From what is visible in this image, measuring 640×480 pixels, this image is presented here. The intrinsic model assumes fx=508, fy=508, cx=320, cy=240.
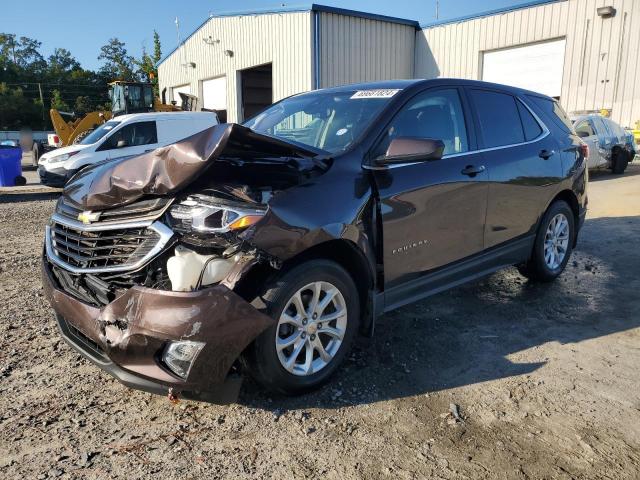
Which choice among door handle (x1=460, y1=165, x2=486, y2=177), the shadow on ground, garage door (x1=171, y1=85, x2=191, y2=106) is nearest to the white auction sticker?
door handle (x1=460, y1=165, x2=486, y2=177)

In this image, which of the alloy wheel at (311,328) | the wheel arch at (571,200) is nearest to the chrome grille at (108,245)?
the alloy wheel at (311,328)

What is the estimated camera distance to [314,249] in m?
2.83

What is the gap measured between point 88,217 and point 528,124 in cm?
374

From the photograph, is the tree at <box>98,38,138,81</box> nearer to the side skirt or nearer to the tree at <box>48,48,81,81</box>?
the tree at <box>48,48,81,81</box>

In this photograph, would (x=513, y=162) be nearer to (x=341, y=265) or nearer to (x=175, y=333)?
(x=341, y=265)

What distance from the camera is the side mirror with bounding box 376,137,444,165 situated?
9.87ft

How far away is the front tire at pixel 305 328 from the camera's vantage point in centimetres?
260

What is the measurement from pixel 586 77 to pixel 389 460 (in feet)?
63.1

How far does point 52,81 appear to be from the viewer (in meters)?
67.9

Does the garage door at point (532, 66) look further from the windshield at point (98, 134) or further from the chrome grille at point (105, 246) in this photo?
the chrome grille at point (105, 246)

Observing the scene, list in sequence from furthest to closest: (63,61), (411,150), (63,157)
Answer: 1. (63,61)
2. (63,157)
3. (411,150)

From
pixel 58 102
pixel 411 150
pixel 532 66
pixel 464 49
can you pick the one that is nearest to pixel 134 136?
pixel 411 150

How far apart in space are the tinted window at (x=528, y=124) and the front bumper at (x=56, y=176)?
10684mm

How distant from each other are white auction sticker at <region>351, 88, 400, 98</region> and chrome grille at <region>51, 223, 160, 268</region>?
191cm
